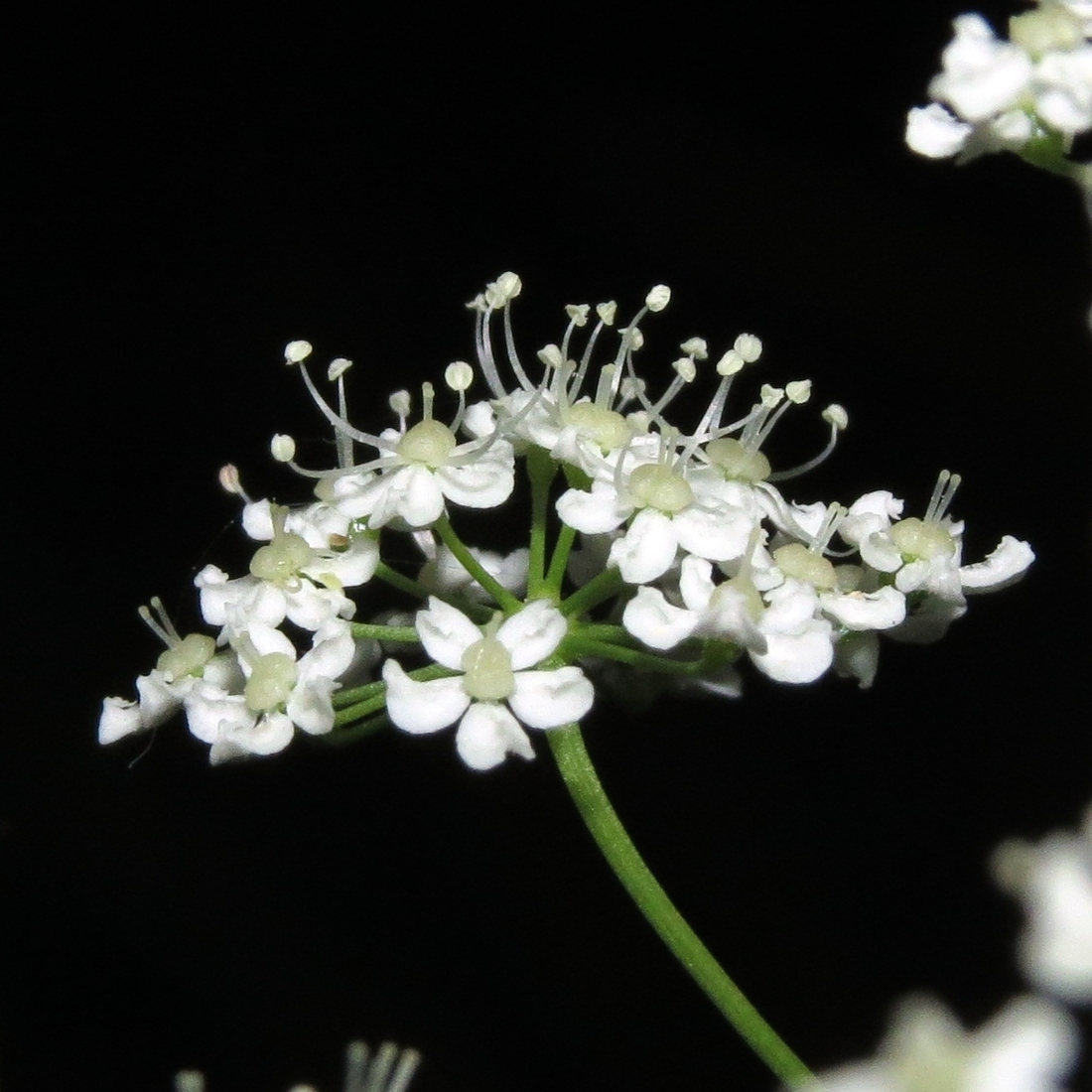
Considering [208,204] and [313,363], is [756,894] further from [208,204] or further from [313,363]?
[208,204]

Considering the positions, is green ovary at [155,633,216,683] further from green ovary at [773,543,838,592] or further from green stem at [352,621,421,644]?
green ovary at [773,543,838,592]

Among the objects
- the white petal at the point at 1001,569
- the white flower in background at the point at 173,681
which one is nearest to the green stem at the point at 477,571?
the white flower in background at the point at 173,681

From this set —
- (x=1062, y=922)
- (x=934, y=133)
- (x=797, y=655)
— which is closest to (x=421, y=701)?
(x=797, y=655)

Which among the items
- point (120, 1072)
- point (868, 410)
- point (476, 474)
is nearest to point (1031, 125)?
point (476, 474)

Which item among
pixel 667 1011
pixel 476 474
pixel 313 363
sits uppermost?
pixel 313 363

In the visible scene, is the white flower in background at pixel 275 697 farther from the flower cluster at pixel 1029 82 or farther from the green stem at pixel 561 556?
the flower cluster at pixel 1029 82

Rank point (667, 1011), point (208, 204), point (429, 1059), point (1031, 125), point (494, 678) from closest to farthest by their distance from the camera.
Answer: point (1031, 125), point (494, 678), point (429, 1059), point (667, 1011), point (208, 204)
